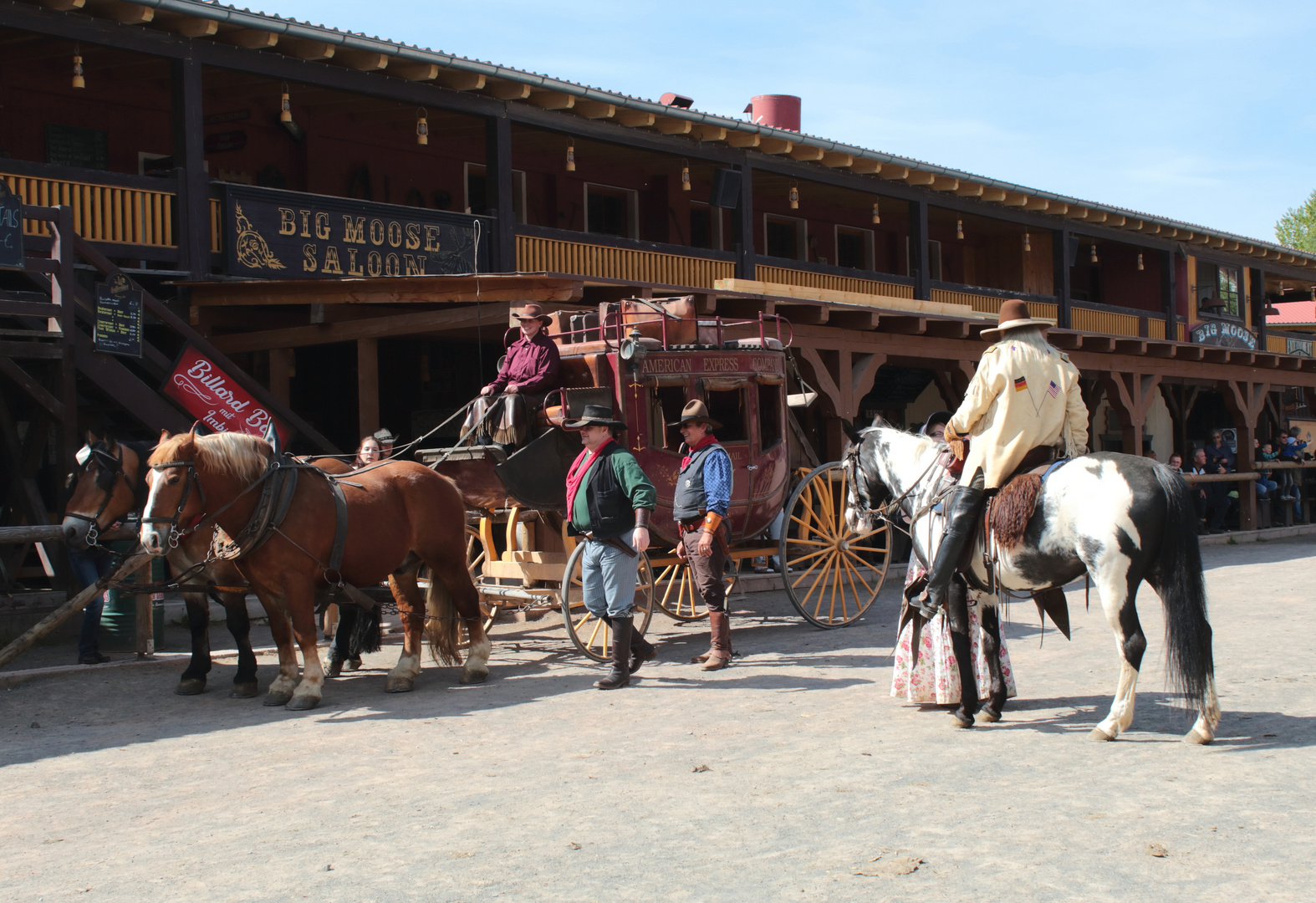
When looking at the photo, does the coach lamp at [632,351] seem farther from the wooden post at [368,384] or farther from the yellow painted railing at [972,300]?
the yellow painted railing at [972,300]

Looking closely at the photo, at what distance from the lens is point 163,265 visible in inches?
531

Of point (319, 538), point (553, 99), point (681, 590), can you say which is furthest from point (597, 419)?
point (553, 99)

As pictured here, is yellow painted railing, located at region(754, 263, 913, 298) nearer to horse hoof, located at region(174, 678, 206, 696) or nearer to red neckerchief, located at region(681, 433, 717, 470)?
red neckerchief, located at region(681, 433, 717, 470)

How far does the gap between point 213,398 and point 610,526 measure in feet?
15.7

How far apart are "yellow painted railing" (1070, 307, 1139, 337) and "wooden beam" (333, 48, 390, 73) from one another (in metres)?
14.3

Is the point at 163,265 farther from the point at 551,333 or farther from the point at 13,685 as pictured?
the point at 13,685

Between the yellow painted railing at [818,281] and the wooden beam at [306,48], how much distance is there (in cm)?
700

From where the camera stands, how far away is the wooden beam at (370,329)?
1174 centimetres

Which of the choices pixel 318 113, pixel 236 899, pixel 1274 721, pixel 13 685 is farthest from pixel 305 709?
pixel 318 113

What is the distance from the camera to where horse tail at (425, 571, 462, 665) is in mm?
8250

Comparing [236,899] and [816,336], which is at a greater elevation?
[816,336]

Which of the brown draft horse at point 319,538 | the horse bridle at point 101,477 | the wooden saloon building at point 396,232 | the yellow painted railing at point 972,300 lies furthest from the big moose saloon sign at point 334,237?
the yellow painted railing at point 972,300

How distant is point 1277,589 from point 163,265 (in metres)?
12.3

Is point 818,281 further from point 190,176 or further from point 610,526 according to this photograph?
point 610,526
